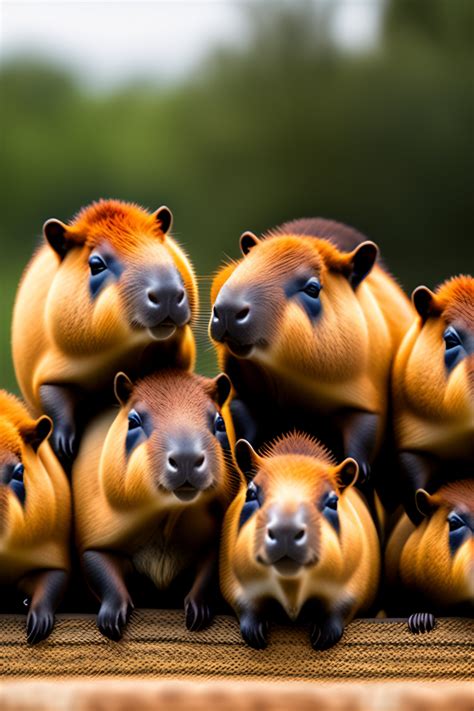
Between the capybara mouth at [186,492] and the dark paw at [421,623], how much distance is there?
0.62 m

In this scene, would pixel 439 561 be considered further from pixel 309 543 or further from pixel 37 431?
pixel 37 431

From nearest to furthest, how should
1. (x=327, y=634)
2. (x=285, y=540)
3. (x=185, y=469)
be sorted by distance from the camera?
(x=285, y=540) → (x=185, y=469) → (x=327, y=634)

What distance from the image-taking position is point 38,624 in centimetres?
271

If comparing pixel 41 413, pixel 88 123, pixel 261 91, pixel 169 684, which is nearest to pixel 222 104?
pixel 261 91

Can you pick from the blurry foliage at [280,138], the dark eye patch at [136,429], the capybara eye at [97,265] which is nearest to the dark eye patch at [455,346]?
the dark eye patch at [136,429]

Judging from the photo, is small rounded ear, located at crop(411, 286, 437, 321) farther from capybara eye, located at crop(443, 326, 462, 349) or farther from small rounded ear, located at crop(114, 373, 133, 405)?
small rounded ear, located at crop(114, 373, 133, 405)

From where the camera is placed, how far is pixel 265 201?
11.7m

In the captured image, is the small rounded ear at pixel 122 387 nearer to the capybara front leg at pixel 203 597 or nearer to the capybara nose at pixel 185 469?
the capybara nose at pixel 185 469

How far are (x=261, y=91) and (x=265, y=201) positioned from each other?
148 cm

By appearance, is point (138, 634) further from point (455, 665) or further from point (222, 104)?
point (222, 104)

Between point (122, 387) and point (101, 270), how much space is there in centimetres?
29

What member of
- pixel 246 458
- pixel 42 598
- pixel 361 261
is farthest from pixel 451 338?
pixel 42 598

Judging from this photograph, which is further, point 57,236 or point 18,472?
point 57,236

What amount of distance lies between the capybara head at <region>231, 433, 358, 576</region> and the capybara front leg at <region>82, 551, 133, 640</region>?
319 mm
